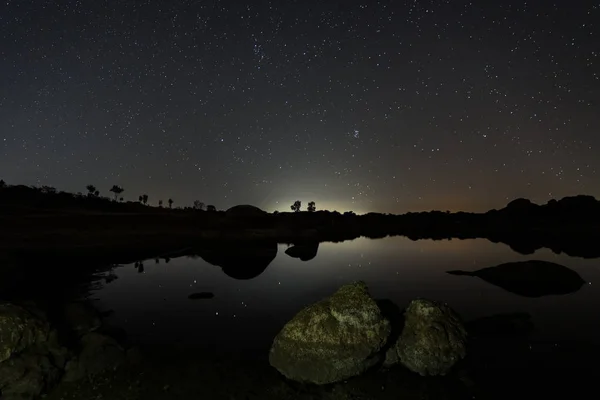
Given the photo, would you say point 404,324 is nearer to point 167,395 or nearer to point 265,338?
point 265,338

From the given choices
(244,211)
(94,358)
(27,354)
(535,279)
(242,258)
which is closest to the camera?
(27,354)

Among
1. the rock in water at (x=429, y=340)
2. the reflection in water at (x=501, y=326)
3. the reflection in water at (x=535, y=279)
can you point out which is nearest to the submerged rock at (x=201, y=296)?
the rock in water at (x=429, y=340)

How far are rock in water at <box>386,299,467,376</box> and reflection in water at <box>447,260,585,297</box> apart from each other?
65.5 feet

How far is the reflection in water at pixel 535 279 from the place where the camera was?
33800mm

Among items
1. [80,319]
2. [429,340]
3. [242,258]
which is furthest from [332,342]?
[242,258]

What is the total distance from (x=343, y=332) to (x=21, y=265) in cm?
3929

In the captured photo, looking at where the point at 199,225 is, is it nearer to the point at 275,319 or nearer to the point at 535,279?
the point at 275,319

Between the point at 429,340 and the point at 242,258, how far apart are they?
148 ft

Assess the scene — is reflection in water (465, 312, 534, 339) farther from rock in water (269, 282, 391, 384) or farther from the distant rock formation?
the distant rock formation

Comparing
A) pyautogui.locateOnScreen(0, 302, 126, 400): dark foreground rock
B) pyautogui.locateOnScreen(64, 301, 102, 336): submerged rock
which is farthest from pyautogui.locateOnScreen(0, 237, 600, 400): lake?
pyautogui.locateOnScreen(64, 301, 102, 336): submerged rock

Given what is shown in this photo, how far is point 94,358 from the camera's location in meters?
15.1

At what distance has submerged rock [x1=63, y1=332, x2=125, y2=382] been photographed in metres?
14.4

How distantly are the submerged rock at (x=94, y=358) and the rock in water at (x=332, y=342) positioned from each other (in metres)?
6.72

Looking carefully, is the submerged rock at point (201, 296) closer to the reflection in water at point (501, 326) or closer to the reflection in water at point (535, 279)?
the reflection in water at point (501, 326)
